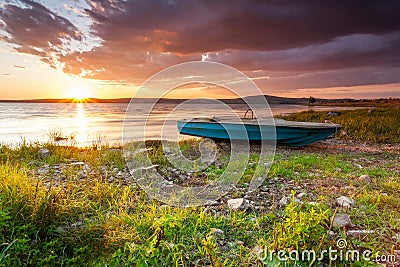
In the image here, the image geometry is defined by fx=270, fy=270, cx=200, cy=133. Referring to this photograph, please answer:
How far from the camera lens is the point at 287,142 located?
945 centimetres

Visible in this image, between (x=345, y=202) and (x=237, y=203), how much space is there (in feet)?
5.30

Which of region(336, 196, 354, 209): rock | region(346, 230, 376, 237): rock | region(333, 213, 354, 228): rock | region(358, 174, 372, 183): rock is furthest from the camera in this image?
region(358, 174, 372, 183): rock

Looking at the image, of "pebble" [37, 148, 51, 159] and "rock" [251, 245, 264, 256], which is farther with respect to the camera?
"pebble" [37, 148, 51, 159]

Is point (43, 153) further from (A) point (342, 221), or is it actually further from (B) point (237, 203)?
(A) point (342, 221)

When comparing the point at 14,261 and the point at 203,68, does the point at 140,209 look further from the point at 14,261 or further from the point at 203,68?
the point at 203,68

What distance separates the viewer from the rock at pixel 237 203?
4.02 metres

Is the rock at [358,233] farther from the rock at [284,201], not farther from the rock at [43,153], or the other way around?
the rock at [43,153]

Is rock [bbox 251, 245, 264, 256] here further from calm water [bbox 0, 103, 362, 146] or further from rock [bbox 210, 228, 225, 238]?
calm water [bbox 0, 103, 362, 146]

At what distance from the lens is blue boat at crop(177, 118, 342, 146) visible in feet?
29.4

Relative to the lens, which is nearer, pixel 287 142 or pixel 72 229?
pixel 72 229

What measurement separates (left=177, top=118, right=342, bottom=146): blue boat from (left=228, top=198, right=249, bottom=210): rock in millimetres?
4944

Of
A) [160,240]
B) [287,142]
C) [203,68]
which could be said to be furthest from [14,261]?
[287,142]

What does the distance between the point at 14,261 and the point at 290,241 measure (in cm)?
267

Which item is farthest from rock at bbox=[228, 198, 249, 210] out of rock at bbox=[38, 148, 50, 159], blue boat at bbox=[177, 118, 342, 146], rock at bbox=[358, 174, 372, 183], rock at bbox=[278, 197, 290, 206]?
rock at bbox=[38, 148, 50, 159]
